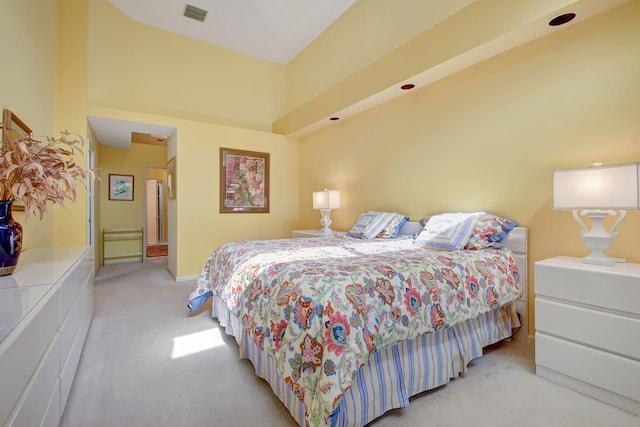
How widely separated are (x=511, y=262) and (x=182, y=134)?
4206mm

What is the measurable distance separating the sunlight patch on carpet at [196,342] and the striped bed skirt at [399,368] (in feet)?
0.81

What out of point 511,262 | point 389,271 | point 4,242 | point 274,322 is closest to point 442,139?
point 511,262

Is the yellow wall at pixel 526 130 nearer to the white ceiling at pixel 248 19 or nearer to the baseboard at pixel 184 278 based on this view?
the white ceiling at pixel 248 19

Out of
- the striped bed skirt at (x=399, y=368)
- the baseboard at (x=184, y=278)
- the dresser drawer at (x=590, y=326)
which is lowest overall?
the baseboard at (x=184, y=278)

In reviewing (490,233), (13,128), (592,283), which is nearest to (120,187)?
(13,128)

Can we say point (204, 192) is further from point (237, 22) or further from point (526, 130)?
point (526, 130)

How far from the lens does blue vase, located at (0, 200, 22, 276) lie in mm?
1388

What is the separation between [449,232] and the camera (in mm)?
2457

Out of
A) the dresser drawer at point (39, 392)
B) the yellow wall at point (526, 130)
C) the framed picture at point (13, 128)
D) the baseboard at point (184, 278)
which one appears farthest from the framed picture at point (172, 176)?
the dresser drawer at point (39, 392)

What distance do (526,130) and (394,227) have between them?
4.78ft

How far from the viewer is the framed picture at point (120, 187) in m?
5.75

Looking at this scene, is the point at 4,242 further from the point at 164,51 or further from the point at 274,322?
the point at 164,51

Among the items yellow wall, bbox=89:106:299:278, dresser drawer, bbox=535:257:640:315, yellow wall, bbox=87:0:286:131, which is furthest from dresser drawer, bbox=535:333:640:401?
yellow wall, bbox=87:0:286:131

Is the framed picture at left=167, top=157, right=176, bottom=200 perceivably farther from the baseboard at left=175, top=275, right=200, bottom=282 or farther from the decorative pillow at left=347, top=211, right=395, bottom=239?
the decorative pillow at left=347, top=211, right=395, bottom=239
